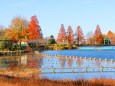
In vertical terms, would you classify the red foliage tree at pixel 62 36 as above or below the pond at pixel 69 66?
above

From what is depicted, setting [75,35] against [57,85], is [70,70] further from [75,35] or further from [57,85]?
[75,35]

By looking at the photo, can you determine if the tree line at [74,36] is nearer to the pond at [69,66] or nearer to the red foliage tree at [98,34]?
the red foliage tree at [98,34]

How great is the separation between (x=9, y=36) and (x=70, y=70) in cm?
6765

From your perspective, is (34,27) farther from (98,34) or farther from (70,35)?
(98,34)

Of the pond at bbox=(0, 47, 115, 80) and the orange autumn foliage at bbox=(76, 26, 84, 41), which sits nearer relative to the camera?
the pond at bbox=(0, 47, 115, 80)

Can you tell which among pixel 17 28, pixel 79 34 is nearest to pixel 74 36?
pixel 79 34

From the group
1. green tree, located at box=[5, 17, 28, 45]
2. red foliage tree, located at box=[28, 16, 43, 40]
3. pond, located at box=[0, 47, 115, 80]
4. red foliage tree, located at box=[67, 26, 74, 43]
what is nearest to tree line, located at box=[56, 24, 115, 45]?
red foliage tree, located at box=[67, 26, 74, 43]

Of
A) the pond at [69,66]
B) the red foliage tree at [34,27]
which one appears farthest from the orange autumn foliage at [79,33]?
the pond at [69,66]

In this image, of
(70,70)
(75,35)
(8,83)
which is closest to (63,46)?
(75,35)

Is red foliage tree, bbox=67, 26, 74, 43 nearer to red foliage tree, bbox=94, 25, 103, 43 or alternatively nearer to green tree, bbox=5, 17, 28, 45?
red foliage tree, bbox=94, 25, 103, 43

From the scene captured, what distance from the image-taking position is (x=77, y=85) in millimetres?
14945

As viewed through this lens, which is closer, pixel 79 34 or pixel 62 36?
pixel 62 36

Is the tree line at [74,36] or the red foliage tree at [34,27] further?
the tree line at [74,36]

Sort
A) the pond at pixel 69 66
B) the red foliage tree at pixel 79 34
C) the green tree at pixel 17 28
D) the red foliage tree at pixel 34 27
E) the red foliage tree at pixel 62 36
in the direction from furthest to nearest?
the red foliage tree at pixel 79 34, the red foliage tree at pixel 62 36, the red foliage tree at pixel 34 27, the green tree at pixel 17 28, the pond at pixel 69 66
